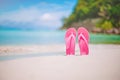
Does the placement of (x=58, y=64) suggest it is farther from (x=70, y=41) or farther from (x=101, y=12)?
(x=101, y=12)

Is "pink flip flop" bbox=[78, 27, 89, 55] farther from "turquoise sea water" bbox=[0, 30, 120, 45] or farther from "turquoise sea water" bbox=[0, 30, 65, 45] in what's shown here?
"turquoise sea water" bbox=[0, 30, 65, 45]

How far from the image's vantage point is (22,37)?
2.03 m

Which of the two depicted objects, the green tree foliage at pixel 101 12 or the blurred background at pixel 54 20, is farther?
the green tree foliage at pixel 101 12

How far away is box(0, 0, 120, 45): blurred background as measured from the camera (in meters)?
2.03

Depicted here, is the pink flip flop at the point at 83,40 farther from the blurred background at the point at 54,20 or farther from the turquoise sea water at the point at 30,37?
the turquoise sea water at the point at 30,37

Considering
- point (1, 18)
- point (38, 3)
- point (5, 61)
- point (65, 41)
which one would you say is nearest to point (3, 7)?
point (1, 18)

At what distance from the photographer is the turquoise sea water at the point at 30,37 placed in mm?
2010

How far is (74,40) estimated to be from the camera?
83.1 inches

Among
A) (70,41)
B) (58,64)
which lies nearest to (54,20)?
(70,41)

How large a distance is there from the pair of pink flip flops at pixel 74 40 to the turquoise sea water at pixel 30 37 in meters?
0.06

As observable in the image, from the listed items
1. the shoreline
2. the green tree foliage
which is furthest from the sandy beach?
the green tree foliage

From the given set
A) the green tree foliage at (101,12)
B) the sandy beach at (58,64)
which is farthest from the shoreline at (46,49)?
the green tree foliage at (101,12)

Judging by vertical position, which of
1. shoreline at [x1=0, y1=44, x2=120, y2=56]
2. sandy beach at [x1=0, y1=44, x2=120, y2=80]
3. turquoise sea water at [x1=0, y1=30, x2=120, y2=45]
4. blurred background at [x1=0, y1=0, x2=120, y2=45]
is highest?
blurred background at [x1=0, y1=0, x2=120, y2=45]

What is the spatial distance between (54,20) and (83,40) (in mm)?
332
